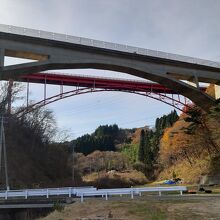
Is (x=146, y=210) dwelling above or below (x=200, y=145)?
below

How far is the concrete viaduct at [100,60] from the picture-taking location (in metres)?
32.0

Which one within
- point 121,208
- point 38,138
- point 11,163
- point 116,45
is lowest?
point 121,208

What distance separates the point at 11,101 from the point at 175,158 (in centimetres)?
3317

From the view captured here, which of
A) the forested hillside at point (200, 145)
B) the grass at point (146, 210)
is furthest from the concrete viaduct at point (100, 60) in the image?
the grass at point (146, 210)

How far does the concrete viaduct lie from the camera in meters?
32.0

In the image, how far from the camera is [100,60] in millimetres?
36219

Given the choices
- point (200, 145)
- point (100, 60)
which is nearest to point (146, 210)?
point (100, 60)

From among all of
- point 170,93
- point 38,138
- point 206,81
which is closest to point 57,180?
point 38,138

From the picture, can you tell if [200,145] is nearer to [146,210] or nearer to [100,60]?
[100,60]

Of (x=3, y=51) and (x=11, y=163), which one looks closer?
(x=3, y=51)

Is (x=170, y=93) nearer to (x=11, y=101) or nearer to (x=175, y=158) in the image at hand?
(x=175, y=158)

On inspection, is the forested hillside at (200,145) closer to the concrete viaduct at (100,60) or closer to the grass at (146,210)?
the concrete viaduct at (100,60)

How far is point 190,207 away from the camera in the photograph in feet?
56.1

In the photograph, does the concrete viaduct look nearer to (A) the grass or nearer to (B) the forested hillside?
(B) the forested hillside
